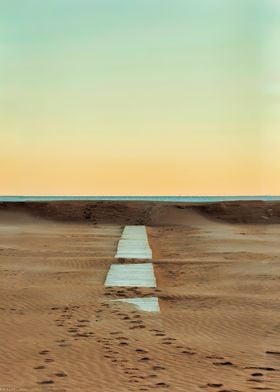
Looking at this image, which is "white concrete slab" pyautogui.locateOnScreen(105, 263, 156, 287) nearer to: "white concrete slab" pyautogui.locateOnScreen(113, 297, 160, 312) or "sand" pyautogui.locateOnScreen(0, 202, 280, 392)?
"sand" pyautogui.locateOnScreen(0, 202, 280, 392)

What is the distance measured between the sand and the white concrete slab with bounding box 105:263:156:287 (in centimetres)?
26

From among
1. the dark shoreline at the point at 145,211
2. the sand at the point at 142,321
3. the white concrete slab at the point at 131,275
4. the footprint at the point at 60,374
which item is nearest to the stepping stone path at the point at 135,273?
the white concrete slab at the point at 131,275

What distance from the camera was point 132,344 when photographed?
8492 mm

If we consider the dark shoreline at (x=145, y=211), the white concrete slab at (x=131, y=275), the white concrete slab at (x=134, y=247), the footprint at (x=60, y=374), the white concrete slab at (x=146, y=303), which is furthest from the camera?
the dark shoreline at (x=145, y=211)

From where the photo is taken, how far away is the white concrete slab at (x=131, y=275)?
13.7 metres

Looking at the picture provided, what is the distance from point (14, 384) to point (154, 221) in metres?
30.8

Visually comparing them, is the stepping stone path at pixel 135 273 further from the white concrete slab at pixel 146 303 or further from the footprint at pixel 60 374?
the footprint at pixel 60 374

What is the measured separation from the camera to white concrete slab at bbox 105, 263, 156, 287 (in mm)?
13746

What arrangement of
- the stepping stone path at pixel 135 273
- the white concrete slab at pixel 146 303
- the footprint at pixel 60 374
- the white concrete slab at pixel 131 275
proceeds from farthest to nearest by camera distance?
the white concrete slab at pixel 131 275 < the stepping stone path at pixel 135 273 < the white concrete slab at pixel 146 303 < the footprint at pixel 60 374

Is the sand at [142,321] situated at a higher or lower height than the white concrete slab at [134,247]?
higher

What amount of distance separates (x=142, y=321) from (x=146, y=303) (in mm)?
1580

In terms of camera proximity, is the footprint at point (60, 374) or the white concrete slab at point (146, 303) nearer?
the footprint at point (60, 374)

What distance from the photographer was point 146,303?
38.1 ft

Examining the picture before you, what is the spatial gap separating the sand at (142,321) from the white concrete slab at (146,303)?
17 cm
